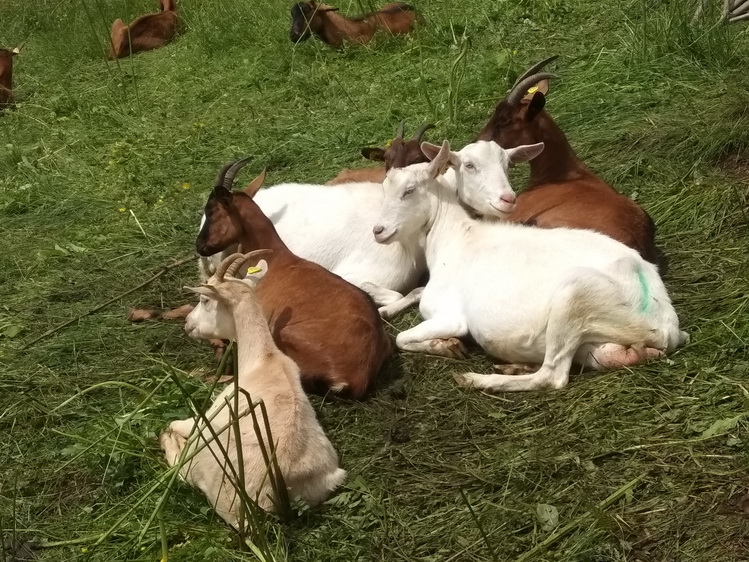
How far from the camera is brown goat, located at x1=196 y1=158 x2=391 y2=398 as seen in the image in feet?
14.3

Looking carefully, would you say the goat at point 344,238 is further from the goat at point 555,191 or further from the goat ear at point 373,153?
the goat at point 555,191

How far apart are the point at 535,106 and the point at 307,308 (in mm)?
2207

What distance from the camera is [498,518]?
11.3 ft

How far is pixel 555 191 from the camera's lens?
5547 mm

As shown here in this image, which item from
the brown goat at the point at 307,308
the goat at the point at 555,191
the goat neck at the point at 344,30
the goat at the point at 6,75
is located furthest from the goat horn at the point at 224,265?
the goat at the point at 6,75

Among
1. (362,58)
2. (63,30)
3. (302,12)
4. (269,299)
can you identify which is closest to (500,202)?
(269,299)

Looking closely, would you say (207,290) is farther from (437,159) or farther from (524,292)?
(437,159)

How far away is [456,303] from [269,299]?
102cm

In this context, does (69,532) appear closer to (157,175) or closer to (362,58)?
(157,175)

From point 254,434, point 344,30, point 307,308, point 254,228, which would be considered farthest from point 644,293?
point 344,30

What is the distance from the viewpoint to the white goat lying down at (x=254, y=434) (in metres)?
3.47

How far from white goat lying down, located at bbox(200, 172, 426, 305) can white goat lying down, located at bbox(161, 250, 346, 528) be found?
1.39 meters

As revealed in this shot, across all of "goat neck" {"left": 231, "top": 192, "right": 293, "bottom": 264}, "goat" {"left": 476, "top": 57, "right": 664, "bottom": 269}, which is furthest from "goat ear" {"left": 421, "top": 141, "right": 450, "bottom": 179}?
"goat neck" {"left": 231, "top": 192, "right": 293, "bottom": 264}

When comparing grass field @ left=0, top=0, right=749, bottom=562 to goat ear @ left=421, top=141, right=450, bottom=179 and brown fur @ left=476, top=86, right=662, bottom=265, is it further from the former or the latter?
goat ear @ left=421, top=141, right=450, bottom=179
